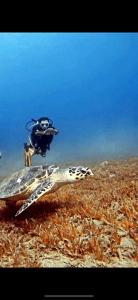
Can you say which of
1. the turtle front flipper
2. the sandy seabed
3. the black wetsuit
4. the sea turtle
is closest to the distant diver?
the black wetsuit

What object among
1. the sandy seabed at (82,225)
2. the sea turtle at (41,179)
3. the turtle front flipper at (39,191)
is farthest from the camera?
the sea turtle at (41,179)

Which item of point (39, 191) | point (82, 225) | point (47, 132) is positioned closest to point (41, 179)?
point (39, 191)

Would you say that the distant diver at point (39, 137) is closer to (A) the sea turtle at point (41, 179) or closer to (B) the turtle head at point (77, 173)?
(A) the sea turtle at point (41, 179)

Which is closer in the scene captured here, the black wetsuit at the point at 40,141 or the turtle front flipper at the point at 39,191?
the turtle front flipper at the point at 39,191

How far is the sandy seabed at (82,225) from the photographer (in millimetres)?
3971

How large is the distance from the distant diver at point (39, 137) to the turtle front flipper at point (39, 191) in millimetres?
275

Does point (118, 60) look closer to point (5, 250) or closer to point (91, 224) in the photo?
point (91, 224)

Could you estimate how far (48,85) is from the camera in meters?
4.39

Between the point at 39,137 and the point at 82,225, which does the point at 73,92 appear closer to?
the point at 39,137

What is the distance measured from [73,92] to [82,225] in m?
1.34

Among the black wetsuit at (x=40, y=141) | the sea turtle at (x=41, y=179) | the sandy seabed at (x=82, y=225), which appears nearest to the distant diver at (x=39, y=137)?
the black wetsuit at (x=40, y=141)

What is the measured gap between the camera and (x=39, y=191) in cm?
413
